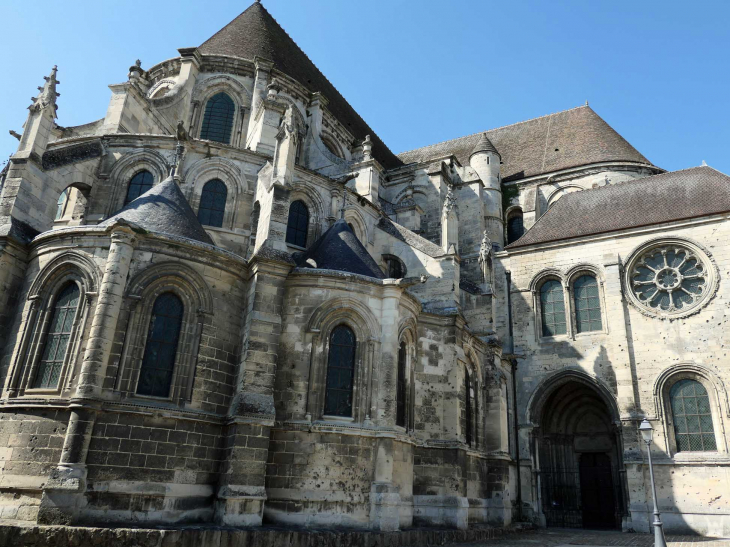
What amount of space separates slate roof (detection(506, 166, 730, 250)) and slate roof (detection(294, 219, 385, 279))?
8.96 m

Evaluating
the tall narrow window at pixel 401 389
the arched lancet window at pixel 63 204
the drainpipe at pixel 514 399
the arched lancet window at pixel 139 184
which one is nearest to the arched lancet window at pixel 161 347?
the tall narrow window at pixel 401 389

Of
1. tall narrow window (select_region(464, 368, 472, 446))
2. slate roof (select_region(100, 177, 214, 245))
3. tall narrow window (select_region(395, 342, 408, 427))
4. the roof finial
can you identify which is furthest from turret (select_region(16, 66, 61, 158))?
tall narrow window (select_region(464, 368, 472, 446))

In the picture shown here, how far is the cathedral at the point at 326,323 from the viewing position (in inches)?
373

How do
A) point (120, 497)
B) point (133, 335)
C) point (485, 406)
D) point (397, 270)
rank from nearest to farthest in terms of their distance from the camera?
point (120, 497), point (133, 335), point (485, 406), point (397, 270)

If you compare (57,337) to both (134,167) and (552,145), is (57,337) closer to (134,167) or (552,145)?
(134,167)

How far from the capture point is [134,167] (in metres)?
14.4

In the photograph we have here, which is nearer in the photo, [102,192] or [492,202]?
[102,192]

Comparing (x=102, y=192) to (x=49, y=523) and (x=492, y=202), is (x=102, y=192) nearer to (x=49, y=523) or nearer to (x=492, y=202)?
(x=49, y=523)

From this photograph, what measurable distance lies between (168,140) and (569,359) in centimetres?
1361

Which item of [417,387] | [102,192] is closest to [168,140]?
[102,192]

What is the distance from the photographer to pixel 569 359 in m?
18.2

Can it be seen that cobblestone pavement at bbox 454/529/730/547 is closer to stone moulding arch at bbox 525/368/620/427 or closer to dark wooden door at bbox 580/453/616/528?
dark wooden door at bbox 580/453/616/528

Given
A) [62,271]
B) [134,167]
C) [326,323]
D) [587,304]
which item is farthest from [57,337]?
[587,304]

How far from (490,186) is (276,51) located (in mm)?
10010
